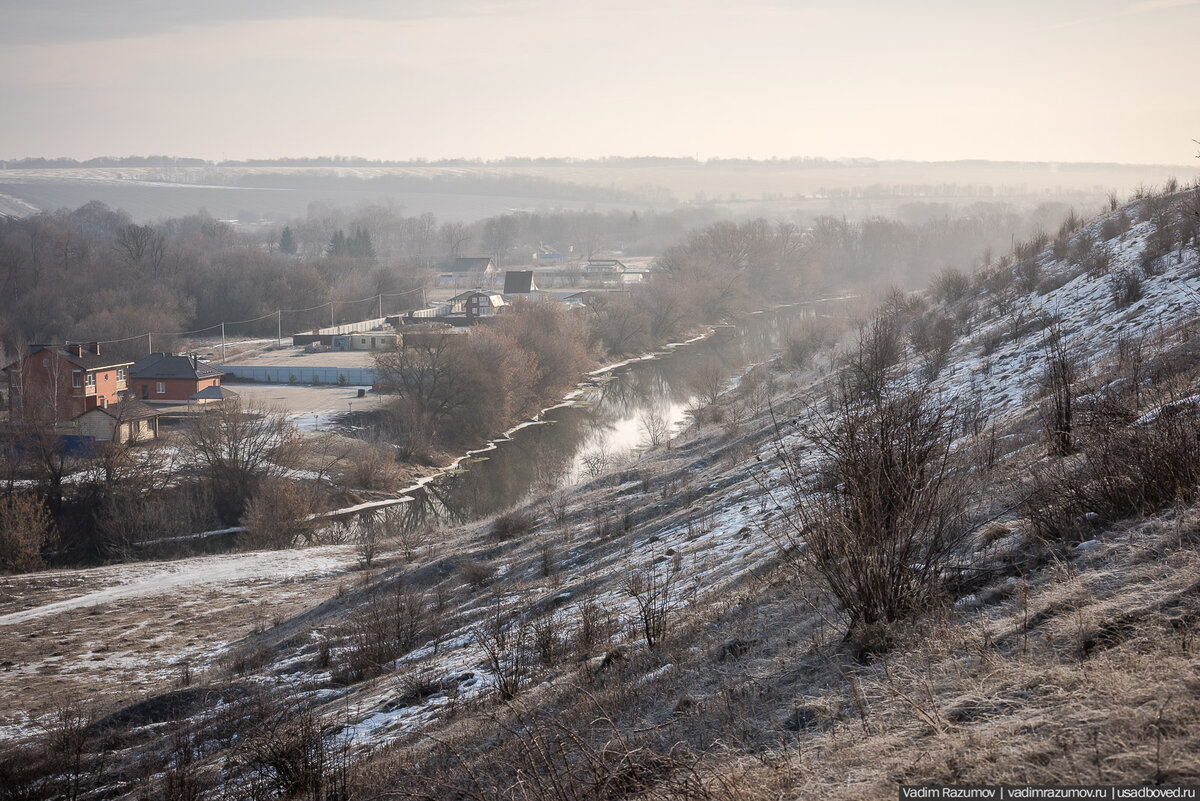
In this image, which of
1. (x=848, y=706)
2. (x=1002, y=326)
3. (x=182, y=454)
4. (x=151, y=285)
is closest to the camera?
(x=848, y=706)

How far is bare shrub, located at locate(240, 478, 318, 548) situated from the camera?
27.5 meters

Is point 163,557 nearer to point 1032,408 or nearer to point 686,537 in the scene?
point 686,537

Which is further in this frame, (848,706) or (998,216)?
(998,216)

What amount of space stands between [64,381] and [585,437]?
1035 inches

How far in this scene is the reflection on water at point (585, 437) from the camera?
101 feet

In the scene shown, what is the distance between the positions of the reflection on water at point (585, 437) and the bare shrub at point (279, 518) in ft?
11.7

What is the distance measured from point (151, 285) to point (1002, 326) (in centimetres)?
7851

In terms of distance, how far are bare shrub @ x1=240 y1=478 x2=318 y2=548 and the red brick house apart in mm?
15646

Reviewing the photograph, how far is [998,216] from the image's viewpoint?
105 m

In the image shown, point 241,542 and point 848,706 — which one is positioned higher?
point 848,706

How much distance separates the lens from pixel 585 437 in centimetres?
3869

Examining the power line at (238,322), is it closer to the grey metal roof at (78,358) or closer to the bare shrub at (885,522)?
the grey metal roof at (78,358)

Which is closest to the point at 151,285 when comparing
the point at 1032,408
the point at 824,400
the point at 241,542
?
the point at 241,542

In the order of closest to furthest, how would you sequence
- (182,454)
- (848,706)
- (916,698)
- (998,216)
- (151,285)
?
(916,698) → (848,706) → (182,454) → (151,285) → (998,216)
